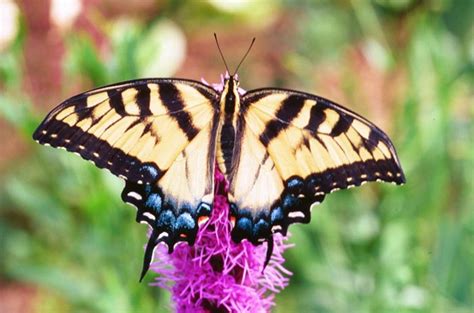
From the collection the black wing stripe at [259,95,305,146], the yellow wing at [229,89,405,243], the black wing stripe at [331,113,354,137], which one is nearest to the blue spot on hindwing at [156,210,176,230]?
the yellow wing at [229,89,405,243]

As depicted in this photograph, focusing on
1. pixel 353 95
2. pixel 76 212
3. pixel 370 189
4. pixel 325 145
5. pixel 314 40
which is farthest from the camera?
pixel 314 40

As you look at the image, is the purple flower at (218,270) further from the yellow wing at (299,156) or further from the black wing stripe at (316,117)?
the black wing stripe at (316,117)

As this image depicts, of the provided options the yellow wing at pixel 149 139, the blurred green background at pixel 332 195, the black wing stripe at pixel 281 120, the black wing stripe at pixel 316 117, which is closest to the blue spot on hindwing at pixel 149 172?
the yellow wing at pixel 149 139

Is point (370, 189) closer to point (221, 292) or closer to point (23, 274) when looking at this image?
point (23, 274)

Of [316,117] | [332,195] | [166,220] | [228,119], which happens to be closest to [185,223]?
[166,220]

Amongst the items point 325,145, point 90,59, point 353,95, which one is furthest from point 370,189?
point 325,145

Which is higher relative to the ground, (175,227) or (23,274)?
(23,274)

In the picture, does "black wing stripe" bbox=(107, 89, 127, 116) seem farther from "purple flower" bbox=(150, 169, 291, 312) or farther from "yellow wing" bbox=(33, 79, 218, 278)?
"purple flower" bbox=(150, 169, 291, 312)
